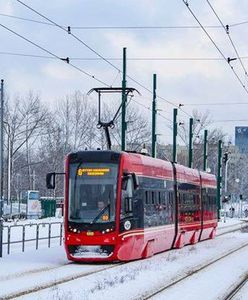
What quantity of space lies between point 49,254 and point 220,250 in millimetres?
6989

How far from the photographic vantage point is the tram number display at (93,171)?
2127 centimetres

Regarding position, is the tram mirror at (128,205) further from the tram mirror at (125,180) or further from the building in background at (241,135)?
the building in background at (241,135)

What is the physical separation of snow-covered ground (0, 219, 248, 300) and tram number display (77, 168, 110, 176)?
2.55 meters

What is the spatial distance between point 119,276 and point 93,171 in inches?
184

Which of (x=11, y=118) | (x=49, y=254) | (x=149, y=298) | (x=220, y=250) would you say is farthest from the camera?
(x=11, y=118)

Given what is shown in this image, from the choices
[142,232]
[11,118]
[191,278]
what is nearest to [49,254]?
[142,232]

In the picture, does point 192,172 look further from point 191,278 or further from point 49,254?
point 191,278

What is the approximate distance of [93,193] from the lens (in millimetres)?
21219

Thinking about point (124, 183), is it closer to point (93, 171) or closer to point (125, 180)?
point (125, 180)

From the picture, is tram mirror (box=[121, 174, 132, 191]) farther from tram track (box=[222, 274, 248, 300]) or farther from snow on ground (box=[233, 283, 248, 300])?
snow on ground (box=[233, 283, 248, 300])

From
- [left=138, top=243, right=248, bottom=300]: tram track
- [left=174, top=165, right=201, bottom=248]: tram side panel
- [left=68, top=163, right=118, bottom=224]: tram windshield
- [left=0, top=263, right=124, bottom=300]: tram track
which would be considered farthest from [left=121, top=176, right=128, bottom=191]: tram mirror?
[left=174, top=165, right=201, bottom=248]: tram side panel

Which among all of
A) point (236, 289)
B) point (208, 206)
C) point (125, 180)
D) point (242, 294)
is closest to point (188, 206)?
point (208, 206)

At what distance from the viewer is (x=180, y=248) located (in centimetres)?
2859

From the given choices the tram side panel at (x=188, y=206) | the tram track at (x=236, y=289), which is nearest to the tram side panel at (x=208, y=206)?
the tram side panel at (x=188, y=206)
